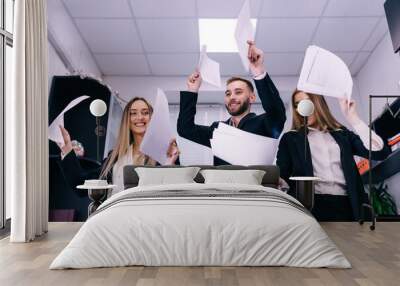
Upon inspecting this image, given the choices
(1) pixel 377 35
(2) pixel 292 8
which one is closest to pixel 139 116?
(2) pixel 292 8

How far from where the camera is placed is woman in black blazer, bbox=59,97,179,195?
5.55 m

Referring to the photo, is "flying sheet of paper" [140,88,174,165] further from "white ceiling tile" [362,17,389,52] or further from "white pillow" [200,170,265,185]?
"white ceiling tile" [362,17,389,52]

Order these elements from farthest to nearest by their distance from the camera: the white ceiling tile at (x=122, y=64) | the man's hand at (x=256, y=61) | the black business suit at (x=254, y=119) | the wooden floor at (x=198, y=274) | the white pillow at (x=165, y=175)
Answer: the white ceiling tile at (x=122, y=64)
the man's hand at (x=256, y=61)
the black business suit at (x=254, y=119)
the white pillow at (x=165, y=175)
the wooden floor at (x=198, y=274)

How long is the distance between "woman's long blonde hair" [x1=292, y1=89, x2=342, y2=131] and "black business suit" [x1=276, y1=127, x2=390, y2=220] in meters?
0.07

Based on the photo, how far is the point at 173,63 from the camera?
575cm

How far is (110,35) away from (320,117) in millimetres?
2737

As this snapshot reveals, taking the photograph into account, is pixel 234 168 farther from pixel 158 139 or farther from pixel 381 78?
pixel 381 78

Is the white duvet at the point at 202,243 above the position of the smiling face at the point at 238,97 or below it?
below

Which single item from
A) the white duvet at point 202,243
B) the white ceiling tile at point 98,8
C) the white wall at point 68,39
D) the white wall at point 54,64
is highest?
the white ceiling tile at point 98,8

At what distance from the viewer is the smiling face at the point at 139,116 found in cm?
562

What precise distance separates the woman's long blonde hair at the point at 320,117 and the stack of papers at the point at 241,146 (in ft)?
1.19

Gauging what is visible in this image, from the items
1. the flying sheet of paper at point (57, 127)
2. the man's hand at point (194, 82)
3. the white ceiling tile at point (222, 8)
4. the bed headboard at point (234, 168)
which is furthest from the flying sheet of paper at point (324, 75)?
the flying sheet of paper at point (57, 127)

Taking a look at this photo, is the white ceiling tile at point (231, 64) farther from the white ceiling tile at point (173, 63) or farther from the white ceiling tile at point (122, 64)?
the white ceiling tile at point (122, 64)

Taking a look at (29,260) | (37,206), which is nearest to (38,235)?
(37,206)
